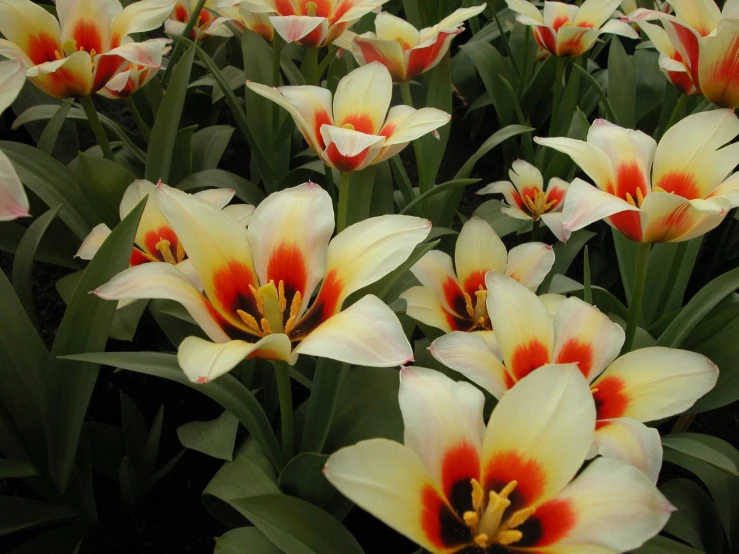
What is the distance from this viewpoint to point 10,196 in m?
0.76

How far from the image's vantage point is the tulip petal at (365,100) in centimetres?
116

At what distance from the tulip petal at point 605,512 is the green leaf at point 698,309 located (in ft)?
1.81

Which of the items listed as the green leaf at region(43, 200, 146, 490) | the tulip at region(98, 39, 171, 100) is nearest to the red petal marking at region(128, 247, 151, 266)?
the green leaf at region(43, 200, 146, 490)

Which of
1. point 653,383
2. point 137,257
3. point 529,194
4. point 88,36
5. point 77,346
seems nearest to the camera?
point 653,383

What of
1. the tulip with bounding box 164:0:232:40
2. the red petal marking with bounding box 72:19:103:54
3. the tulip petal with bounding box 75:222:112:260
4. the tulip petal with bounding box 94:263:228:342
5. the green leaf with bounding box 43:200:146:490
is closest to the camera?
the tulip petal with bounding box 94:263:228:342

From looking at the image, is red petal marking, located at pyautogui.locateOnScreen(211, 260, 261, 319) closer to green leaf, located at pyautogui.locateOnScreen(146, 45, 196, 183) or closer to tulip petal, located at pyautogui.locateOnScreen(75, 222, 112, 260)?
tulip petal, located at pyautogui.locateOnScreen(75, 222, 112, 260)

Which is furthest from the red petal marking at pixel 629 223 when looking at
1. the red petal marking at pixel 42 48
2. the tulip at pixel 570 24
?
the red petal marking at pixel 42 48

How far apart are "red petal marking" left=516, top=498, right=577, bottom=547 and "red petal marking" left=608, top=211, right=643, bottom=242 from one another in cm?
41

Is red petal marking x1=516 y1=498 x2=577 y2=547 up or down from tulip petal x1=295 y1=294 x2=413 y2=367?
down

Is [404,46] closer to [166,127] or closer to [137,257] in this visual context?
[166,127]

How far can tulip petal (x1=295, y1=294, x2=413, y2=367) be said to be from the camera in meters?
0.67

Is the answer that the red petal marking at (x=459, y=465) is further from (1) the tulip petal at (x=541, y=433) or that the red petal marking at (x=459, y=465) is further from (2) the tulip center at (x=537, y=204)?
(2) the tulip center at (x=537, y=204)

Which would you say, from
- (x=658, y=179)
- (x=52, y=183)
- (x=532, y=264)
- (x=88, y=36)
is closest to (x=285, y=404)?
(x=532, y=264)

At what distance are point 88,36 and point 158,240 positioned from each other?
1.61ft
